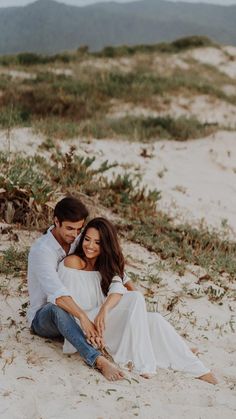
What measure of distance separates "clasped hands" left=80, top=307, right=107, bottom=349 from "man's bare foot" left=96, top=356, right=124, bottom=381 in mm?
139

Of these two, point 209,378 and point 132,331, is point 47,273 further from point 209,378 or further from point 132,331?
point 209,378

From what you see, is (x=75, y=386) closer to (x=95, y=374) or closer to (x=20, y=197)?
(x=95, y=374)

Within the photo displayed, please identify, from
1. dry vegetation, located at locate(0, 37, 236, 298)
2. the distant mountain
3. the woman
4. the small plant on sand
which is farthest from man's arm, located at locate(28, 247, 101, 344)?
the distant mountain

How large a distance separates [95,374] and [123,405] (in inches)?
16.8

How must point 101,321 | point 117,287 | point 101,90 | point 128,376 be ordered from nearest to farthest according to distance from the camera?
point 128,376 → point 101,321 → point 117,287 → point 101,90

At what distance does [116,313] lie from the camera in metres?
4.73

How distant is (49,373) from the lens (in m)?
4.29

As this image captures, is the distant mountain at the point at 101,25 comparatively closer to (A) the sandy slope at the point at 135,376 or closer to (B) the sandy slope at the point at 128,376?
(A) the sandy slope at the point at 135,376

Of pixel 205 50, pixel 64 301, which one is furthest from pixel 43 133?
pixel 205 50

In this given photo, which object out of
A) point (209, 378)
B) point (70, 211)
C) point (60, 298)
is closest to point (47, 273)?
point (60, 298)

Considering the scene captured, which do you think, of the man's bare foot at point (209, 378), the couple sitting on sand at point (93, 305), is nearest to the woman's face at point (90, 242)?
the couple sitting on sand at point (93, 305)

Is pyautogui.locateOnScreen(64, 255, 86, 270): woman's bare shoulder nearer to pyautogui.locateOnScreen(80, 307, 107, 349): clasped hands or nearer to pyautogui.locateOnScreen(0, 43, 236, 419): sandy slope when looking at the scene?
pyautogui.locateOnScreen(80, 307, 107, 349): clasped hands

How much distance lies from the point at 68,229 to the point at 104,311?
67 cm

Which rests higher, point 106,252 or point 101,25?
point 106,252
